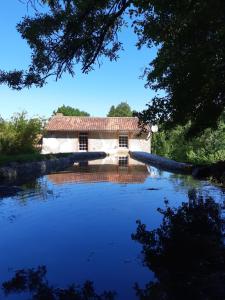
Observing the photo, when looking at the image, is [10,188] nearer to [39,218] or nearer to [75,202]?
[75,202]

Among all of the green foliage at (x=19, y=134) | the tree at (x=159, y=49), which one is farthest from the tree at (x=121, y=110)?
the tree at (x=159, y=49)

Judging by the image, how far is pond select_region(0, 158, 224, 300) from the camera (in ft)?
17.0

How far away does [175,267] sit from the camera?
5.28 m

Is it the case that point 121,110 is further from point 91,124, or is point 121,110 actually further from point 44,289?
point 44,289

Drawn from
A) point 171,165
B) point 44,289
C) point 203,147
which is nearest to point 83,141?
point 203,147

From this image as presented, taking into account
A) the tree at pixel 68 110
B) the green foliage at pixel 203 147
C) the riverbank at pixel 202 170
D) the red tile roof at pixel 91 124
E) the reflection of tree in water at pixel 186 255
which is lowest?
the reflection of tree in water at pixel 186 255

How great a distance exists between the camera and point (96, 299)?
14.1 feet

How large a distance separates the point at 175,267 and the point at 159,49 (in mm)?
5089

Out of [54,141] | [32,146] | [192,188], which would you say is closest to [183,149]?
[54,141]

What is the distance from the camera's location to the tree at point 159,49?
6.32 meters

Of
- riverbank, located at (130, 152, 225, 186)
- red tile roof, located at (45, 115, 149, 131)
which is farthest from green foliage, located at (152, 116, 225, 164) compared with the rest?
red tile roof, located at (45, 115, 149, 131)

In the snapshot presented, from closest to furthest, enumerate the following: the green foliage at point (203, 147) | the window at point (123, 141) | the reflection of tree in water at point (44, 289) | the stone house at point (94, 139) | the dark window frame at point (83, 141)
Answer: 1. the reflection of tree in water at point (44, 289)
2. the green foliage at point (203, 147)
3. the stone house at point (94, 139)
4. the dark window frame at point (83, 141)
5. the window at point (123, 141)

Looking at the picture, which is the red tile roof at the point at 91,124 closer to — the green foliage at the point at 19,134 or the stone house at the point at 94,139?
the stone house at the point at 94,139

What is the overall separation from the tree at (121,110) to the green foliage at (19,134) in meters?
44.8
